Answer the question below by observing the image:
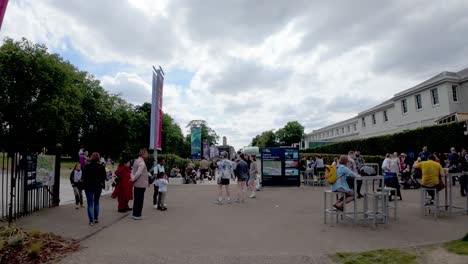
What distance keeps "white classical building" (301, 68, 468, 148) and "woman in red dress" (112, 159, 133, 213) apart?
29.4m

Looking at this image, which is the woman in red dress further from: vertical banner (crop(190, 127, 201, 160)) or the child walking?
vertical banner (crop(190, 127, 201, 160))

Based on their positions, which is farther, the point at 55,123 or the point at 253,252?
the point at 55,123

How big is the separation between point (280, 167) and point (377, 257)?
15.4 m

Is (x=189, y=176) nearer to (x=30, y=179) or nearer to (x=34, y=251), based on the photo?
(x=30, y=179)

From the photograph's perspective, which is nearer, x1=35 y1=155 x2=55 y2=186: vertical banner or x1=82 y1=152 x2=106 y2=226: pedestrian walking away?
x1=82 y1=152 x2=106 y2=226: pedestrian walking away

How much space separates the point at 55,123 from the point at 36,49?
8679mm

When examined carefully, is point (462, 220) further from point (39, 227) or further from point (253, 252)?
point (39, 227)

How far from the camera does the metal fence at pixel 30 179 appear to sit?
8953mm

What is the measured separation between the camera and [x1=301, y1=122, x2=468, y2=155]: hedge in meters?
23.5

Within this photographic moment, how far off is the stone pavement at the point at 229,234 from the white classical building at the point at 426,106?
26.8m

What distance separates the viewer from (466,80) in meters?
34.9

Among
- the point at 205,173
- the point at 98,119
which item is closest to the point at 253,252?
the point at 205,173

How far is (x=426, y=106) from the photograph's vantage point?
3834 cm

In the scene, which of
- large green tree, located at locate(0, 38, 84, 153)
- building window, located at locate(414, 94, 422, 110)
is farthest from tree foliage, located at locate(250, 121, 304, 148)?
large green tree, located at locate(0, 38, 84, 153)
